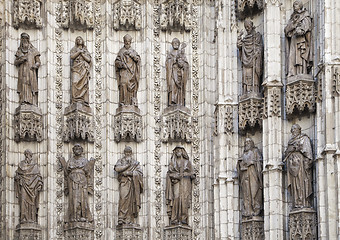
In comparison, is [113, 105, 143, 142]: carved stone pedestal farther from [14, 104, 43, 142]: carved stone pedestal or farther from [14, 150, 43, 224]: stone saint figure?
[14, 150, 43, 224]: stone saint figure

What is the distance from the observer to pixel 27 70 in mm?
27078

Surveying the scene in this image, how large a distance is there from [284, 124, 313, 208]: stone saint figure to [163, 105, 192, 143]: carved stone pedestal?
283 centimetres

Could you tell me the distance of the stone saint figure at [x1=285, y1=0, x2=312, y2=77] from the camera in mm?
25641

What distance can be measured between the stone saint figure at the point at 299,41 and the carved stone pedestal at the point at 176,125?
2767 mm

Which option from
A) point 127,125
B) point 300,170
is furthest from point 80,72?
point 300,170

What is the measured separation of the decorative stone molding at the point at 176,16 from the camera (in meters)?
27.8

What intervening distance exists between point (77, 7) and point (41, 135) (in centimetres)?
309

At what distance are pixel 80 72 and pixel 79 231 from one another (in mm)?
3625

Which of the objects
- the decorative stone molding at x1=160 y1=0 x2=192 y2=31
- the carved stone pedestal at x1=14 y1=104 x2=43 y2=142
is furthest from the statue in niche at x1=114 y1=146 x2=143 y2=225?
the decorative stone molding at x1=160 y1=0 x2=192 y2=31

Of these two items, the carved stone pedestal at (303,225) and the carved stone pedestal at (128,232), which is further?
the carved stone pedestal at (128,232)

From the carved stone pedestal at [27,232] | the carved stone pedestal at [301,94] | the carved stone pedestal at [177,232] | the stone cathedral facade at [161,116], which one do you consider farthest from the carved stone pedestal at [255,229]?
the carved stone pedestal at [27,232]

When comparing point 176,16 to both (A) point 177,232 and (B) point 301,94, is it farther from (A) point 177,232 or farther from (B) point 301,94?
(A) point 177,232

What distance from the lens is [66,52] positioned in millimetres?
27578

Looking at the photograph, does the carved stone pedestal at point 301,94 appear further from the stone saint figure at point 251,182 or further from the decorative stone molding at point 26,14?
the decorative stone molding at point 26,14
